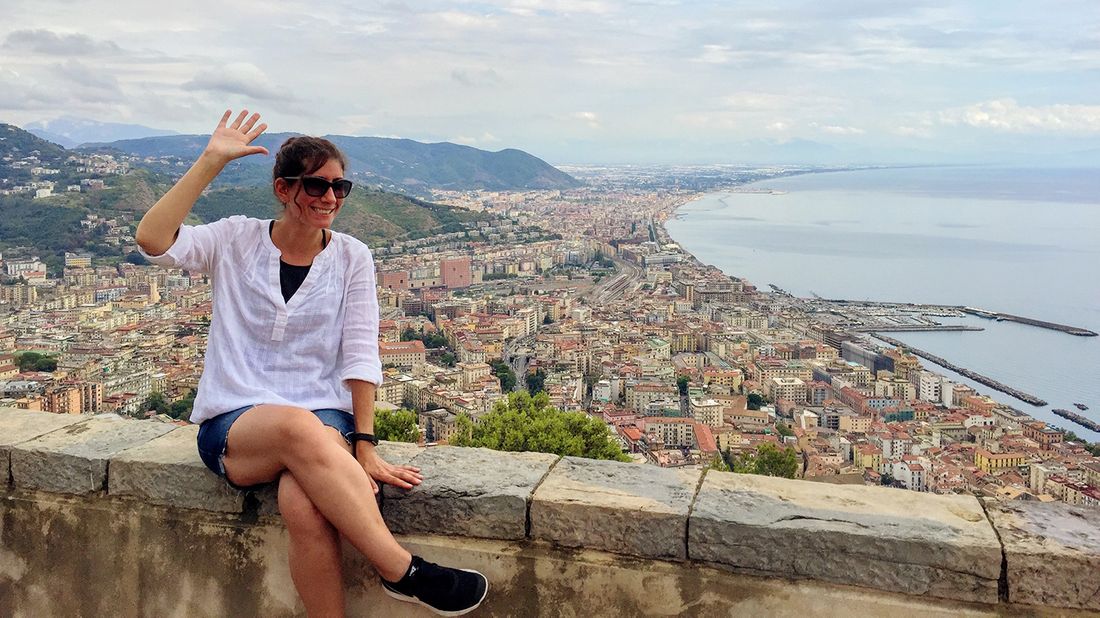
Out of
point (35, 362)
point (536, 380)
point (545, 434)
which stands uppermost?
point (545, 434)

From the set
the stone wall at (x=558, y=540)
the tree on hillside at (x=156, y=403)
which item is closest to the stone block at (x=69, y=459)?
the stone wall at (x=558, y=540)

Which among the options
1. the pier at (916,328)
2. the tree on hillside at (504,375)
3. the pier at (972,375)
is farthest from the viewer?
the pier at (916,328)

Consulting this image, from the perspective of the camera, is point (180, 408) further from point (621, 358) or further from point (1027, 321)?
point (1027, 321)

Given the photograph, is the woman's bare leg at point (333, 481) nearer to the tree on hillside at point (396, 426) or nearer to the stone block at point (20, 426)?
the stone block at point (20, 426)

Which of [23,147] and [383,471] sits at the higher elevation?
[23,147]

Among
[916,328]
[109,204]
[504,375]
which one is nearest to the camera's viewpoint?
[504,375]

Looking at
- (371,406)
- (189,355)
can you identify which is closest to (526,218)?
(189,355)

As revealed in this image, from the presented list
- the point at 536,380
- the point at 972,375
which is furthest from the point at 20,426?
the point at 972,375
